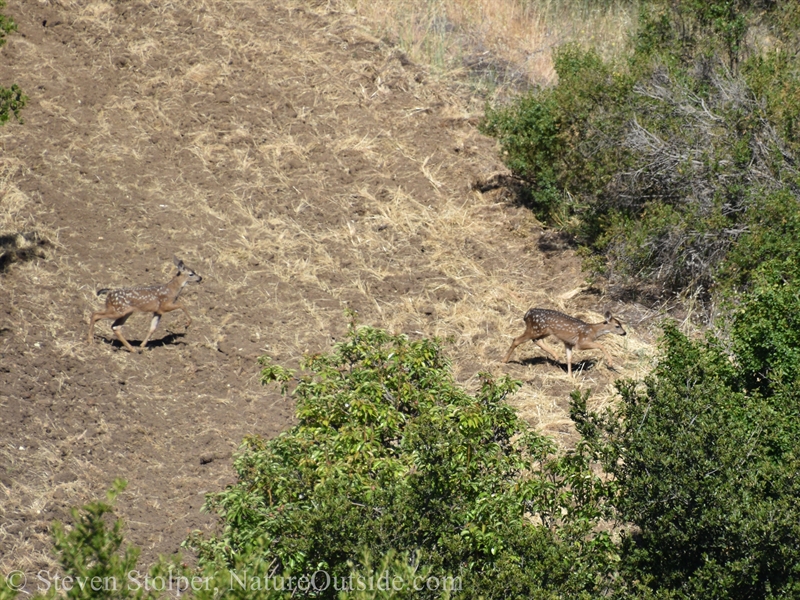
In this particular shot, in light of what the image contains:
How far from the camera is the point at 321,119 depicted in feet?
61.3

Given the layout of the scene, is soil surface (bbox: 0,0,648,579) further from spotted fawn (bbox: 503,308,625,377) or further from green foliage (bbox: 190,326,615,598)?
green foliage (bbox: 190,326,615,598)

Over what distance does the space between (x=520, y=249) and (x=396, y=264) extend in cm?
253

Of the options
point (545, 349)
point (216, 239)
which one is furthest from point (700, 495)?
point (216, 239)

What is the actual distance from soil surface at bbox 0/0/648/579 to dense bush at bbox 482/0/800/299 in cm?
91

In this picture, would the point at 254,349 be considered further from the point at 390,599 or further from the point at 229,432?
the point at 390,599

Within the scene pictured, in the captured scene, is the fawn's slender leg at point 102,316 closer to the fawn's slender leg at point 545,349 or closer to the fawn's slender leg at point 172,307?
the fawn's slender leg at point 172,307

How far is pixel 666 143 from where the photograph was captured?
15.2 m

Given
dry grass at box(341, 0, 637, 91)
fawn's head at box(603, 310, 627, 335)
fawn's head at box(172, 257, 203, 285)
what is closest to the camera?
fawn's head at box(172, 257, 203, 285)

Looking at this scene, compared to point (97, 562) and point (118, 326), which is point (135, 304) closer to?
point (118, 326)

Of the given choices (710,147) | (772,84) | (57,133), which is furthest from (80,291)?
(772,84)

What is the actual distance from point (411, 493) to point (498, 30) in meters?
18.3

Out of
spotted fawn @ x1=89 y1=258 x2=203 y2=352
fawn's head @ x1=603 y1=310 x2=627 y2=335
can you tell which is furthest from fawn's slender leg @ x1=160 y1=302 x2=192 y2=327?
fawn's head @ x1=603 y1=310 x2=627 y2=335

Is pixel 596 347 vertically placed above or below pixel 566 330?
below

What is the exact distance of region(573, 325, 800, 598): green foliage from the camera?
678cm
